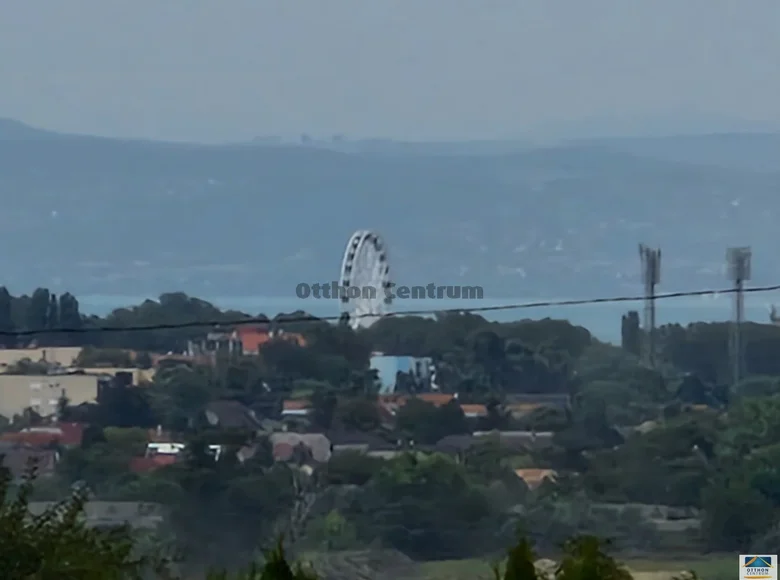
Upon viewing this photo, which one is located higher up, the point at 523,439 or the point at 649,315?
the point at 649,315

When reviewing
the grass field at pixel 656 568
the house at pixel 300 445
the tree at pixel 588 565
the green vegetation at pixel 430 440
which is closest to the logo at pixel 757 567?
the grass field at pixel 656 568

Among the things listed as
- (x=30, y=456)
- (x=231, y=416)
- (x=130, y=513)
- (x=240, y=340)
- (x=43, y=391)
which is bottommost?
(x=130, y=513)

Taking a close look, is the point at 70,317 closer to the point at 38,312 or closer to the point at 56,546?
the point at 38,312

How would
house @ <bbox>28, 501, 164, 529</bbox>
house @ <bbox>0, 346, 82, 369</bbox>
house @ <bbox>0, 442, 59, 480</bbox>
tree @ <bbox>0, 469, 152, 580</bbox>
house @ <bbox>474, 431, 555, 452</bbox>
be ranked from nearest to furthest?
tree @ <bbox>0, 469, 152, 580</bbox> → house @ <bbox>28, 501, 164, 529</bbox> → house @ <bbox>0, 442, 59, 480</bbox> → house @ <bbox>0, 346, 82, 369</bbox> → house @ <bbox>474, 431, 555, 452</bbox>

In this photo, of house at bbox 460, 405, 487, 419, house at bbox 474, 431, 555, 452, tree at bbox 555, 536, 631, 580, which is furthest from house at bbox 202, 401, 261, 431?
tree at bbox 555, 536, 631, 580

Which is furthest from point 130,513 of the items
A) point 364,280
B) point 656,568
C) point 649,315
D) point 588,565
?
point 588,565

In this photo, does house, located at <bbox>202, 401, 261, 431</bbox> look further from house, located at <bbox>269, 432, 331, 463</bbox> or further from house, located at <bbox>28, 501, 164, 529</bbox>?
house, located at <bbox>28, 501, 164, 529</bbox>

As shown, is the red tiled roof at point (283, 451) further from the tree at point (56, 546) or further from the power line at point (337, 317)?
the tree at point (56, 546)
